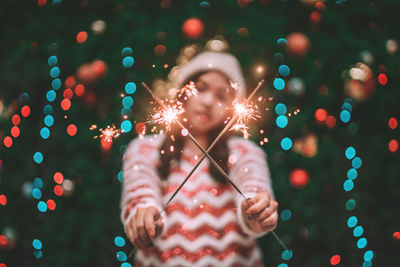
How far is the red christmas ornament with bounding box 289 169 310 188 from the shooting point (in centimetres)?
85

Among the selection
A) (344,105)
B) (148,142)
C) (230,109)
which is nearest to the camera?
(230,109)

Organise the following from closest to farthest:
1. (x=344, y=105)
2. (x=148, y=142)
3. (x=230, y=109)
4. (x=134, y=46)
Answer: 1. (x=230, y=109)
2. (x=148, y=142)
3. (x=134, y=46)
4. (x=344, y=105)

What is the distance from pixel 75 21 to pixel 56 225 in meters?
0.61

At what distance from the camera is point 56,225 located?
795 mm

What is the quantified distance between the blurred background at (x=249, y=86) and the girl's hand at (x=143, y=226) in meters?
0.25

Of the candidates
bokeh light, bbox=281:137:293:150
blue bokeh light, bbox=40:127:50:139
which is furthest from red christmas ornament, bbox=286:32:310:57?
blue bokeh light, bbox=40:127:50:139

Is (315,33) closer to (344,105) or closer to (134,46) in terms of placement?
(344,105)

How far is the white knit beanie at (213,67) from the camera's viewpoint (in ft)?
1.87

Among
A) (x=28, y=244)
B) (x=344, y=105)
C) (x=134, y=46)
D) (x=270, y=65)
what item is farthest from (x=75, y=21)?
(x=344, y=105)

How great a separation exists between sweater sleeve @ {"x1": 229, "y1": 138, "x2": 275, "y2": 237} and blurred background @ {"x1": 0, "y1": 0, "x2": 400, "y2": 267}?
0.50 ft

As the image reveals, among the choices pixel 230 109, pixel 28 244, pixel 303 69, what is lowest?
pixel 28 244

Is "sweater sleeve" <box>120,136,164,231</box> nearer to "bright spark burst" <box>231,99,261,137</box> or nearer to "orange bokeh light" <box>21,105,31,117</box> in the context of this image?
"bright spark burst" <box>231,99,261,137</box>

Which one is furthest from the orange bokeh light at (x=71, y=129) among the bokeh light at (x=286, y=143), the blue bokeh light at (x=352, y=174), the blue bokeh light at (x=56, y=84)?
the blue bokeh light at (x=352, y=174)

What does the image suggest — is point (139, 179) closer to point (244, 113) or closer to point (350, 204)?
point (244, 113)
